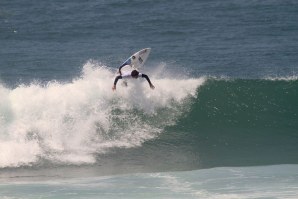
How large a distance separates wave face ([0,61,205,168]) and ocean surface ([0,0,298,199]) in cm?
4

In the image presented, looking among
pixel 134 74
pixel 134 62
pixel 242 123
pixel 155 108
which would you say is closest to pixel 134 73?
pixel 134 74

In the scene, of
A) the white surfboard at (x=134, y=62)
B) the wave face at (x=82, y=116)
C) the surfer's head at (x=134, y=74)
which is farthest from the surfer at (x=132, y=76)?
the wave face at (x=82, y=116)

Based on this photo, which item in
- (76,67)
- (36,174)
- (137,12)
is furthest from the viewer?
(137,12)

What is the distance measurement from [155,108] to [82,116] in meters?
2.57

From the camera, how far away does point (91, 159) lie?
25781mm

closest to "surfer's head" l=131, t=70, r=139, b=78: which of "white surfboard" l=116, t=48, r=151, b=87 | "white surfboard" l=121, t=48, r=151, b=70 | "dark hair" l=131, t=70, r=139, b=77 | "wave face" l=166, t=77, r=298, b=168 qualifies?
"dark hair" l=131, t=70, r=139, b=77

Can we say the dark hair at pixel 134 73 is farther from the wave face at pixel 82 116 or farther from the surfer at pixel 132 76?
the wave face at pixel 82 116

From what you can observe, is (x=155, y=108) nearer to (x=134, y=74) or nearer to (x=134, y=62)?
(x=134, y=62)

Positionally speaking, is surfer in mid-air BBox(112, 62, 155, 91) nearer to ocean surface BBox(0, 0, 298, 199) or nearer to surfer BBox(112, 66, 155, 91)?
surfer BBox(112, 66, 155, 91)

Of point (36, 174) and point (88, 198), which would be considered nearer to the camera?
point (88, 198)

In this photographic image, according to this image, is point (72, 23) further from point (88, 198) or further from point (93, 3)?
point (88, 198)

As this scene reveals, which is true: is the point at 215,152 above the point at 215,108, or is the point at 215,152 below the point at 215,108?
below

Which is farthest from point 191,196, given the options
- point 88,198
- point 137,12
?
point 137,12

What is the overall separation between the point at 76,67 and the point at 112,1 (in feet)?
34.0
